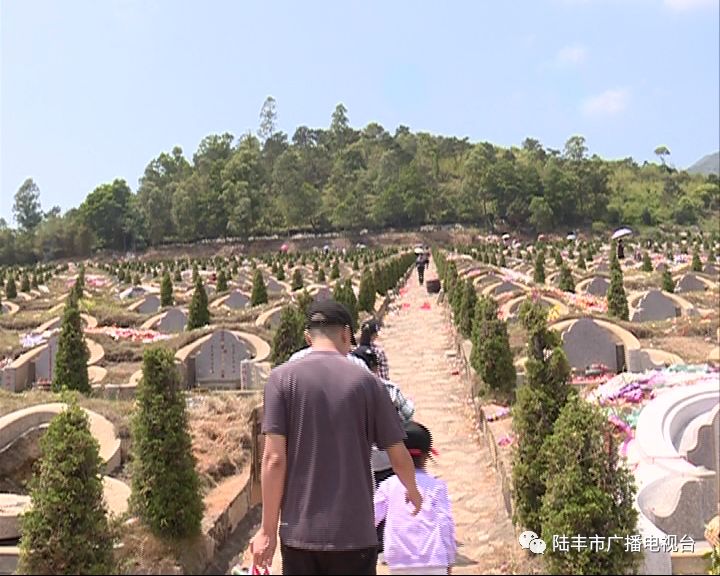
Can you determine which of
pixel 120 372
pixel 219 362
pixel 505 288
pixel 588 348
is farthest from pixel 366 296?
pixel 588 348

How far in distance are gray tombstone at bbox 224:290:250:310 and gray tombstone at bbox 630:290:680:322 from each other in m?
9.56

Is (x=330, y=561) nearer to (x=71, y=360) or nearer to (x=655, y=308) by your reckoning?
(x=71, y=360)

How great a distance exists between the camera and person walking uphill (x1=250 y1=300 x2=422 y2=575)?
2.44 metres

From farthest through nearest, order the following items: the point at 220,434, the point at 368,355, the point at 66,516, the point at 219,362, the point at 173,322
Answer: the point at 173,322, the point at 219,362, the point at 220,434, the point at 368,355, the point at 66,516

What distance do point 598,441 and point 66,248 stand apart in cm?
7246

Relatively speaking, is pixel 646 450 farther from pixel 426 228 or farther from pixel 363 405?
pixel 426 228

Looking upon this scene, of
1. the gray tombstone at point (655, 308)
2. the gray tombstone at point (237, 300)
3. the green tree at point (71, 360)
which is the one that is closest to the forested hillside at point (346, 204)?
the gray tombstone at point (237, 300)

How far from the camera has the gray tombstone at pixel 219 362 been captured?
9336 millimetres

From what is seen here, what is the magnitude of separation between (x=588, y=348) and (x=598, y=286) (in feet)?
39.0

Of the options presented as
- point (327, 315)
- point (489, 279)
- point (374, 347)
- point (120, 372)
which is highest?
point (327, 315)

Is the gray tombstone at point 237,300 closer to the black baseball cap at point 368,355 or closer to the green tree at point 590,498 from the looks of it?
the black baseball cap at point 368,355

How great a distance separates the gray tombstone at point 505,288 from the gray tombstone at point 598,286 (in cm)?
342

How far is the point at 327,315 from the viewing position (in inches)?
105

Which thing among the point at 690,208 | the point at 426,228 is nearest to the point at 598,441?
the point at 426,228
